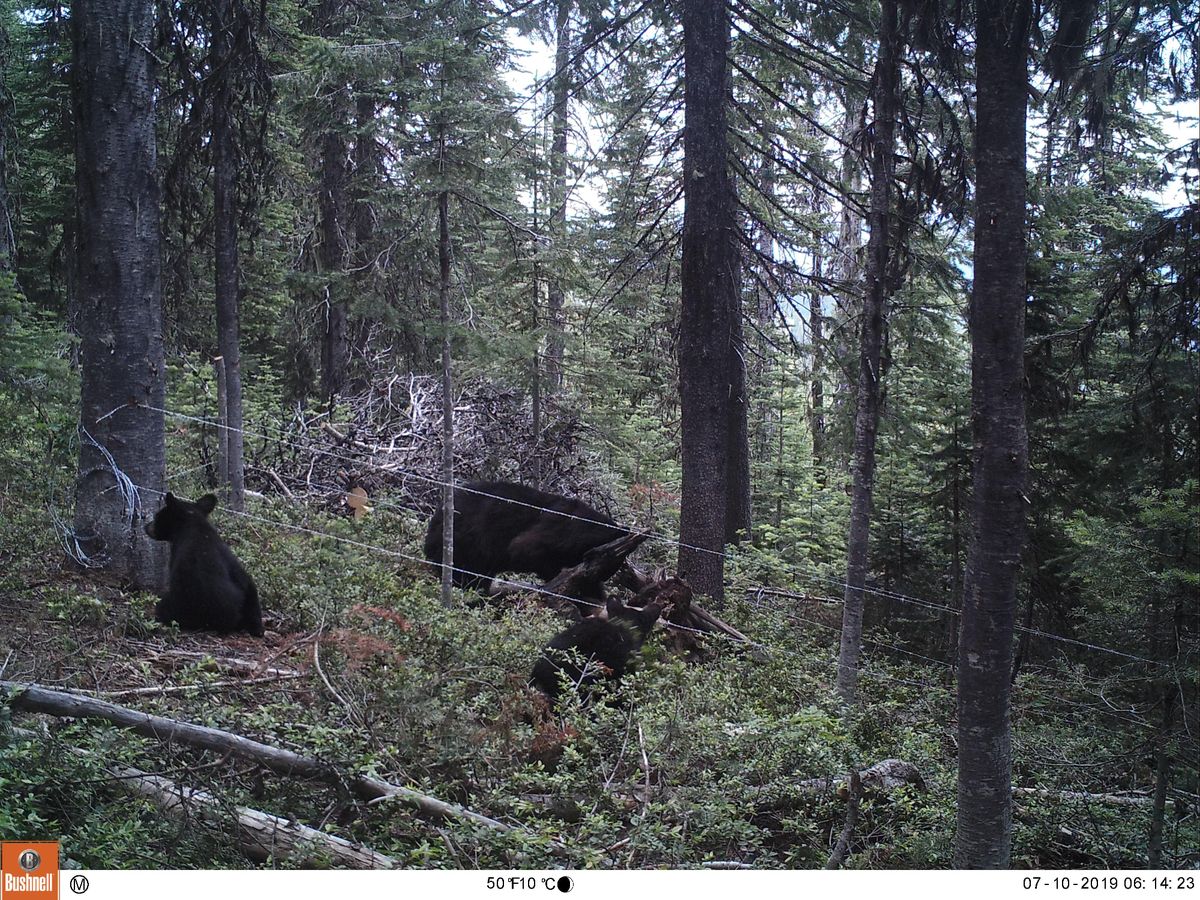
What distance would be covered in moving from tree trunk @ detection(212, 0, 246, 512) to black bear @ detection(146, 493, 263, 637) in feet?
7.59

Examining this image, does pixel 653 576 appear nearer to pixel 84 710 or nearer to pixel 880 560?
pixel 880 560

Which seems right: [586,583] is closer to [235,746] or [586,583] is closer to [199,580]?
[199,580]

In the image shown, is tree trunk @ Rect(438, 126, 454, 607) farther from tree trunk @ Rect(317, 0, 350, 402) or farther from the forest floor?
tree trunk @ Rect(317, 0, 350, 402)

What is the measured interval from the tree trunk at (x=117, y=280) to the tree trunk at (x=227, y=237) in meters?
1.81

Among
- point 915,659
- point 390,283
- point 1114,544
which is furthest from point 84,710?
point 915,659

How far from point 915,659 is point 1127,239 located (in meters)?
7.25

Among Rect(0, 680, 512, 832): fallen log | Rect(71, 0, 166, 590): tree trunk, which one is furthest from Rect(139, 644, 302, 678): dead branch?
Rect(0, 680, 512, 832): fallen log

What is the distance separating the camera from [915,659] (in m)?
12.0

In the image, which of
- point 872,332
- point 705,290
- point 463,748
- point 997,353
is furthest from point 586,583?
point 997,353

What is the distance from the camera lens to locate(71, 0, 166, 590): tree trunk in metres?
7.02

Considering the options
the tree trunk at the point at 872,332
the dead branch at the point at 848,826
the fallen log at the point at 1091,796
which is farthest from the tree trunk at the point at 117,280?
the fallen log at the point at 1091,796

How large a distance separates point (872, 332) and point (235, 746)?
6.38 m

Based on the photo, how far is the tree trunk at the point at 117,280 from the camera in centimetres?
702
